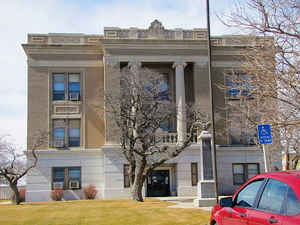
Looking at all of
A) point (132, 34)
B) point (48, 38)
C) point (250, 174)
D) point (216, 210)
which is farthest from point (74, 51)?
point (216, 210)

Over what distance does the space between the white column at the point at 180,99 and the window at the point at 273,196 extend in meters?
26.1

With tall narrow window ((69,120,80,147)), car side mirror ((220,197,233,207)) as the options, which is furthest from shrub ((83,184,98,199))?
car side mirror ((220,197,233,207))

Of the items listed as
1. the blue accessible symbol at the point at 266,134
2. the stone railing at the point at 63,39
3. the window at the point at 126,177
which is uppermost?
the stone railing at the point at 63,39

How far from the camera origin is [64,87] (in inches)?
1390

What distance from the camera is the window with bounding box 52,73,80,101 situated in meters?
35.3

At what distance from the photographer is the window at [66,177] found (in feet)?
111

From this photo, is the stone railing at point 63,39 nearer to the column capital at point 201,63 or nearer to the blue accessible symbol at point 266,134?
the column capital at point 201,63

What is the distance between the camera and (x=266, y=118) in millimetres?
14484

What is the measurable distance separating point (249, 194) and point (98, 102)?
28995 millimetres

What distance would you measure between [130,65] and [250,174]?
13239 millimetres

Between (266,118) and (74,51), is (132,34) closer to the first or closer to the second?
(74,51)

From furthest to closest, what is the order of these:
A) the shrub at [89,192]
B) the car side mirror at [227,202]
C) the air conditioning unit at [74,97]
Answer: the air conditioning unit at [74,97] < the shrub at [89,192] < the car side mirror at [227,202]

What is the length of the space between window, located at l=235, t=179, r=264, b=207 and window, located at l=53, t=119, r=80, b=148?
28870mm

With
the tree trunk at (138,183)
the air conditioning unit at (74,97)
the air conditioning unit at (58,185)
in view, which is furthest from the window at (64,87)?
the tree trunk at (138,183)
